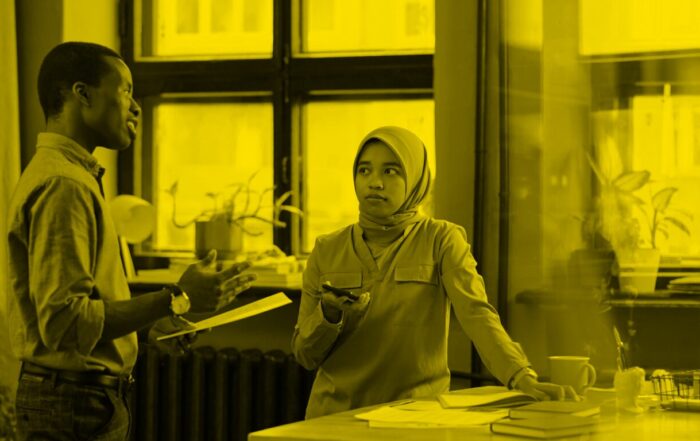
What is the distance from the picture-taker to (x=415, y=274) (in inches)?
104

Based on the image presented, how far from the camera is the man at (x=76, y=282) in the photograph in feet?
6.99

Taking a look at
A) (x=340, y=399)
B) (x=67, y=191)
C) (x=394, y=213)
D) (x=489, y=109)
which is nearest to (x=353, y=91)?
(x=489, y=109)

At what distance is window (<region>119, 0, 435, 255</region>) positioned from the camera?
386cm

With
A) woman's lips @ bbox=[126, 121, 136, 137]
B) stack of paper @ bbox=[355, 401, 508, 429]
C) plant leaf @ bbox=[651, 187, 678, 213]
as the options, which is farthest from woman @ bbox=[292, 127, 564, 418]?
plant leaf @ bbox=[651, 187, 678, 213]

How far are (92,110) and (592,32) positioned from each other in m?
1.68

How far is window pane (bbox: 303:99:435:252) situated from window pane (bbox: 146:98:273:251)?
150mm

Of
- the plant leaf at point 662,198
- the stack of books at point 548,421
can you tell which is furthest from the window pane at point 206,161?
the stack of books at point 548,421

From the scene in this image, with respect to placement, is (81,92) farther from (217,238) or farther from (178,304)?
(217,238)

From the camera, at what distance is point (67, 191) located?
2.16 m

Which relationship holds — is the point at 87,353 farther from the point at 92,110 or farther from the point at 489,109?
the point at 489,109

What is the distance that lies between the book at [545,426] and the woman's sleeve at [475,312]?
36 cm

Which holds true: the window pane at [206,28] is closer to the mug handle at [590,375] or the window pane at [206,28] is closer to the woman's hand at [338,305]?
the woman's hand at [338,305]

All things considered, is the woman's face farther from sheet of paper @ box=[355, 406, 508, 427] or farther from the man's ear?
the man's ear

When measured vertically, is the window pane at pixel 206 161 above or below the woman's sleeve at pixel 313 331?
above
